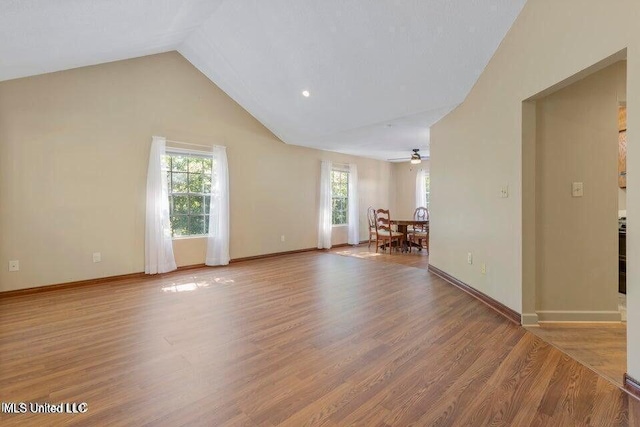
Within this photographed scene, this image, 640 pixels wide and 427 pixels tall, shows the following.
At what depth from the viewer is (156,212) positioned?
4293 mm

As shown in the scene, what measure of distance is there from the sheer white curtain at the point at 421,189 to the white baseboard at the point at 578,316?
18.1 ft

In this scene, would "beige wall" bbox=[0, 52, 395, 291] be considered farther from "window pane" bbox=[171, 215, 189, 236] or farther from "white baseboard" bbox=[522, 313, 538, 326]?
"white baseboard" bbox=[522, 313, 538, 326]

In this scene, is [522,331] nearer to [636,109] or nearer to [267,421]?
[636,109]

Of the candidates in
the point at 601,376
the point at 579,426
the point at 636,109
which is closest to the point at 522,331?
the point at 601,376

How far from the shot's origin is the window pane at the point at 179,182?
15.4 feet

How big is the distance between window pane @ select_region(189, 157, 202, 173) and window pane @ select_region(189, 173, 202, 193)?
82mm

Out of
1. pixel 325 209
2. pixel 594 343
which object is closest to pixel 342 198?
pixel 325 209

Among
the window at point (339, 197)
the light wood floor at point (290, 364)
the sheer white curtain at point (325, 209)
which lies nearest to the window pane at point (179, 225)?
the light wood floor at point (290, 364)

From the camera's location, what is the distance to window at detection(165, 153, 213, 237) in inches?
185

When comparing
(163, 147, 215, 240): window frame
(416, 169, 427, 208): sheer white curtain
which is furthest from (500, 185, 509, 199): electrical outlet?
(416, 169, 427, 208): sheer white curtain

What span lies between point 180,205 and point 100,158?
4.04 ft

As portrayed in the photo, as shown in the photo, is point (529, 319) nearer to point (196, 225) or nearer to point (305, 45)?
point (305, 45)

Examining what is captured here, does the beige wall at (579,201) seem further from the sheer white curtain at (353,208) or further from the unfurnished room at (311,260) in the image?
the sheer white curtain at (353,208)

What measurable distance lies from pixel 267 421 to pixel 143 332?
1.56 metres
